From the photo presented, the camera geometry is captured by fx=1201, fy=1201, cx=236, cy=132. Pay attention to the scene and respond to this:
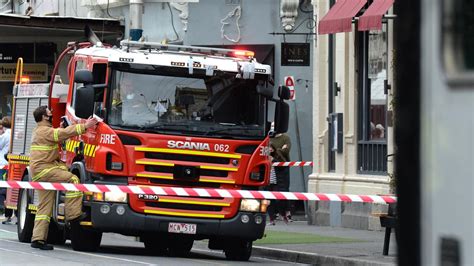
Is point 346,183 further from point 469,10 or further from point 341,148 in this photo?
point 469,10

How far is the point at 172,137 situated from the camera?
14867 millimetres

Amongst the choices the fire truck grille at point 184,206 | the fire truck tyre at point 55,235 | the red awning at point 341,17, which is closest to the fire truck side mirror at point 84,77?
the fire truck grille at point 184,206

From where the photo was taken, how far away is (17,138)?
19.8 meters

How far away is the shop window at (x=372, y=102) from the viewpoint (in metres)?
20.8

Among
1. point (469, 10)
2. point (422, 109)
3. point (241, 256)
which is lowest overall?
point (241, 256)

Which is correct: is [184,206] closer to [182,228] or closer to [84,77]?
[182,228]

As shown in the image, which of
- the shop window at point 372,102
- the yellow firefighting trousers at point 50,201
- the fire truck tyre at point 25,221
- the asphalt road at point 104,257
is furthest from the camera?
the shop window at point 372,102

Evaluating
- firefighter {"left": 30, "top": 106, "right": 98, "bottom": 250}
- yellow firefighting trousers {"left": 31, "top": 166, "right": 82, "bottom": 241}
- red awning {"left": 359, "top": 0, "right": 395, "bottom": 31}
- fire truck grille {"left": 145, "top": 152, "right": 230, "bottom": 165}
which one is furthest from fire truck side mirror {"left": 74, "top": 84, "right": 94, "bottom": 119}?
red awning {"left": 359, "top": 0, "right": 395, "bottom": 31}

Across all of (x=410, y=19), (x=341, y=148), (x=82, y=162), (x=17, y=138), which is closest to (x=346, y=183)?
(x=341, y=148)

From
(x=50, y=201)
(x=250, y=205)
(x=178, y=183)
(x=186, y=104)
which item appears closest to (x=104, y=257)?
(x=178, y=183)

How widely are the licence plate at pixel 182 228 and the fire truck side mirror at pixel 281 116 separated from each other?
182cm

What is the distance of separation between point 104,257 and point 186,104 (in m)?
2.18

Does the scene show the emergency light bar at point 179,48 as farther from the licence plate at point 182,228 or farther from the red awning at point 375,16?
the red awning at point 375,16

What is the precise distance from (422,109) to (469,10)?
0.33 meters
